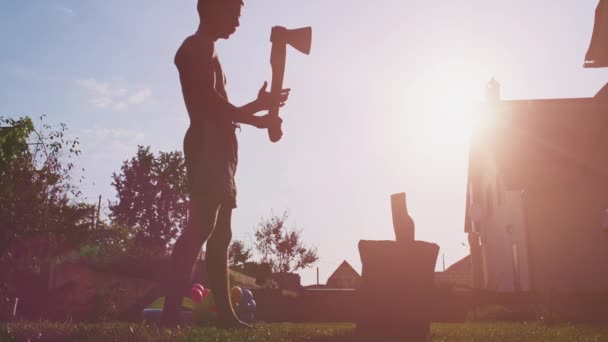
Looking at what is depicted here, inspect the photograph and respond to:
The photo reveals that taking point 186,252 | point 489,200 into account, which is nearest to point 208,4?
point 186,252

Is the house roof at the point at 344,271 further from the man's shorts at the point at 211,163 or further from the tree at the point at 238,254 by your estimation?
the man's shorts at the point at 211,163

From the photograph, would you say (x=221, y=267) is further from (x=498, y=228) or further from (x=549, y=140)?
(x=498, y=228)

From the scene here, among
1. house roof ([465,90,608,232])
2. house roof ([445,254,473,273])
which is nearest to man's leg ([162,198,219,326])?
house roof ([465,90,608,232])

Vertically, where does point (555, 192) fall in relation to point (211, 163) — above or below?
above

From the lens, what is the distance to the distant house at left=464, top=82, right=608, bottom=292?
1802 centimetres

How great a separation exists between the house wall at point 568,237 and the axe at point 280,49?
15869 millimetres

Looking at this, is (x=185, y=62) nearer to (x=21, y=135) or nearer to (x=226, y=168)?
(x=226, y=168)

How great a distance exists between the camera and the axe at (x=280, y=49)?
454 cm

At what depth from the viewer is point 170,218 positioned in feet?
192

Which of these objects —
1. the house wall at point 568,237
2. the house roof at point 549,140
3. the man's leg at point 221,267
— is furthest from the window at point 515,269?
the man's leg at point 221,267

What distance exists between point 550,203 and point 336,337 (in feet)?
50.7

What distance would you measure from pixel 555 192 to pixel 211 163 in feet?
54.7

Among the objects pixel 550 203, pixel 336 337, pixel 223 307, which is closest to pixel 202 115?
pixel 223 307

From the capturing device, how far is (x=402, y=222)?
21.6 ft
